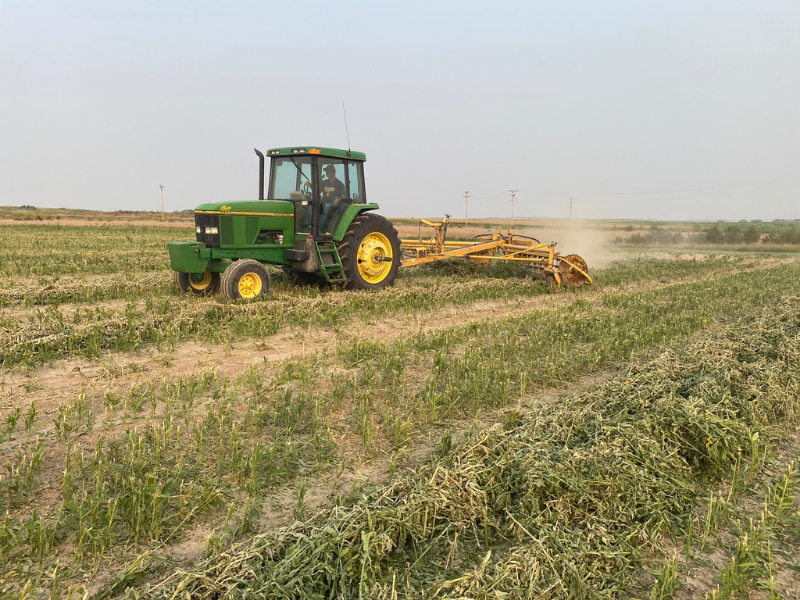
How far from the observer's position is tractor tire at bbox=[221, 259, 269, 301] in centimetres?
894

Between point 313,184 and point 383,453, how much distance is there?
7.11 meters

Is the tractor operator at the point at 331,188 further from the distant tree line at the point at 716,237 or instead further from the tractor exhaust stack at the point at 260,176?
the distant tree line at the point at 716,237

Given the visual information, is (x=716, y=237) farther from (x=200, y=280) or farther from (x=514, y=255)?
(x=200, y=280)

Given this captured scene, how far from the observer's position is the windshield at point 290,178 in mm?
10180

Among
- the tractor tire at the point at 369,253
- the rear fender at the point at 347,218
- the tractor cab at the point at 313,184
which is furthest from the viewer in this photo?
the tractor tire at the point at 369,253

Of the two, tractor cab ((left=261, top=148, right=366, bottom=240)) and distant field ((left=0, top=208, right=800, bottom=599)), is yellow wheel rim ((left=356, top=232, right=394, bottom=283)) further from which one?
distant field ((left=0, top=208, right=800, bottom=599))

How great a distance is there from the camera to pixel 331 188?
1047cm

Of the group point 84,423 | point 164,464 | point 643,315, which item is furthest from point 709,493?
point 643,315

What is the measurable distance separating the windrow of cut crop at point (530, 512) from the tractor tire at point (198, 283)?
722 cm

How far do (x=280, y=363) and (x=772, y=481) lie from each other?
460cm

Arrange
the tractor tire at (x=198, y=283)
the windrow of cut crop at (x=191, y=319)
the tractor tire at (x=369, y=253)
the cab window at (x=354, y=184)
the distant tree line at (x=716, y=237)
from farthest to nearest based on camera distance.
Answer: the distant tree line at (x=716, y=237)
the cab window at (x=354, y=184)
the tractor tire at (x=369, y=253)
the tractor tire at (x=198, y=283)
the windrow of cut crop at (x=191, y=319)

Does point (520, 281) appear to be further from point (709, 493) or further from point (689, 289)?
point (709, 493)

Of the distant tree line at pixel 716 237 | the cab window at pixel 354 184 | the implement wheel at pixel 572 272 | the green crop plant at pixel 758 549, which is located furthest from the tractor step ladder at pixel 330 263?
the distant tree line at pixel 716 237

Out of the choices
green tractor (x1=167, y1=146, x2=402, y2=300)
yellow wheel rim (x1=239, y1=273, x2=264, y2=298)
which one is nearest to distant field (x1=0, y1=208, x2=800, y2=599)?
yellow wheel rim (x1=239, y1=273, x2=264, y2=298)
